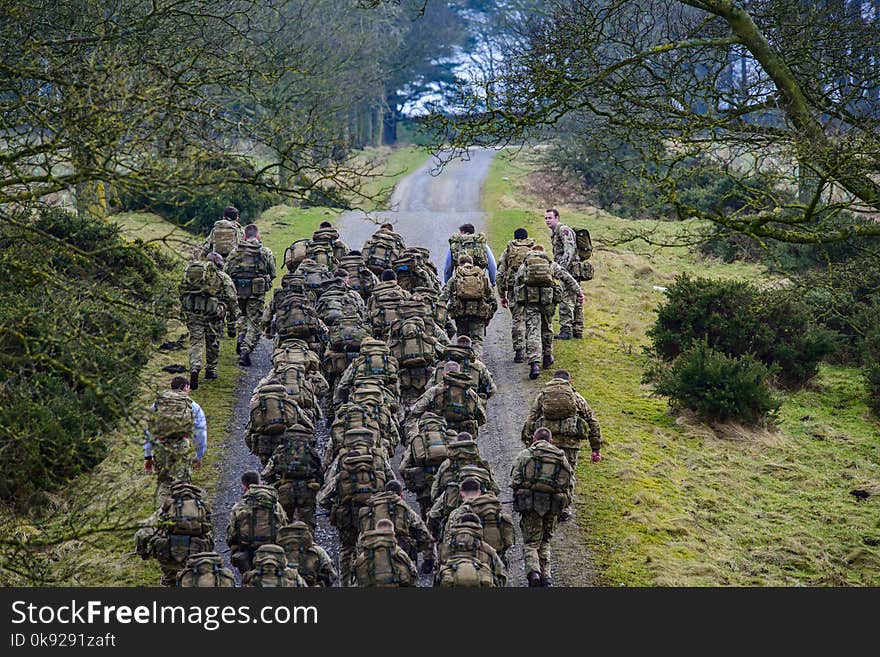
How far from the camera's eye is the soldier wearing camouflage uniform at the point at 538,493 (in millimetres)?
12953

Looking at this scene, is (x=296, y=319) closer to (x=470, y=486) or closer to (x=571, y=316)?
(x=470, y=486)

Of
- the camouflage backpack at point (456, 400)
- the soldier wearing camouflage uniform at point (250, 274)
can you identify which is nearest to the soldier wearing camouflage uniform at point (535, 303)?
the soldier wearing camouflage uniform at point (250, 274)

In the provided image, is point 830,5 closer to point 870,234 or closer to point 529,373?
point 870,234

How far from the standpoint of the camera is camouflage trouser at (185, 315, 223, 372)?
60.6 ft

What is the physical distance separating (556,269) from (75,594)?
11116 mm

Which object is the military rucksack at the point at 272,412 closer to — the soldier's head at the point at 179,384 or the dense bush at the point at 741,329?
the soldier's head at the point at 179,384

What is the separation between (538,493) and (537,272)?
656 cm

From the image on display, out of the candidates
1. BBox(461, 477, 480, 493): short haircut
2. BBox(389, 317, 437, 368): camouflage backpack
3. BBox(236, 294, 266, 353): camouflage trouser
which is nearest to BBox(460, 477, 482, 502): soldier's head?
BBox(461, 477, 480, 493): short haircut

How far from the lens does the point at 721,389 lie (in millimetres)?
18891

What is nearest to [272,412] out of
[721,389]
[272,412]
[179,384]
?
[272,412]

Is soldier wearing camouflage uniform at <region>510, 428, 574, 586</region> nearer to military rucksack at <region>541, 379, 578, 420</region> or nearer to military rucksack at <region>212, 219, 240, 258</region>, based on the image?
military rucksack at <region>541, 379, 578, 420</region>

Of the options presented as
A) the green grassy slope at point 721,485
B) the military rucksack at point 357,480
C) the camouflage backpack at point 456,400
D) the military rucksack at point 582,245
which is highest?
the military rucksack at point 582,245

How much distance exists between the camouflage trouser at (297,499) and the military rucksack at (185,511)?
4.80 ft

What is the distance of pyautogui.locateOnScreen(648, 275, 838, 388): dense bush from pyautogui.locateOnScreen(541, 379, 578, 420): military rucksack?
24.3 ft
